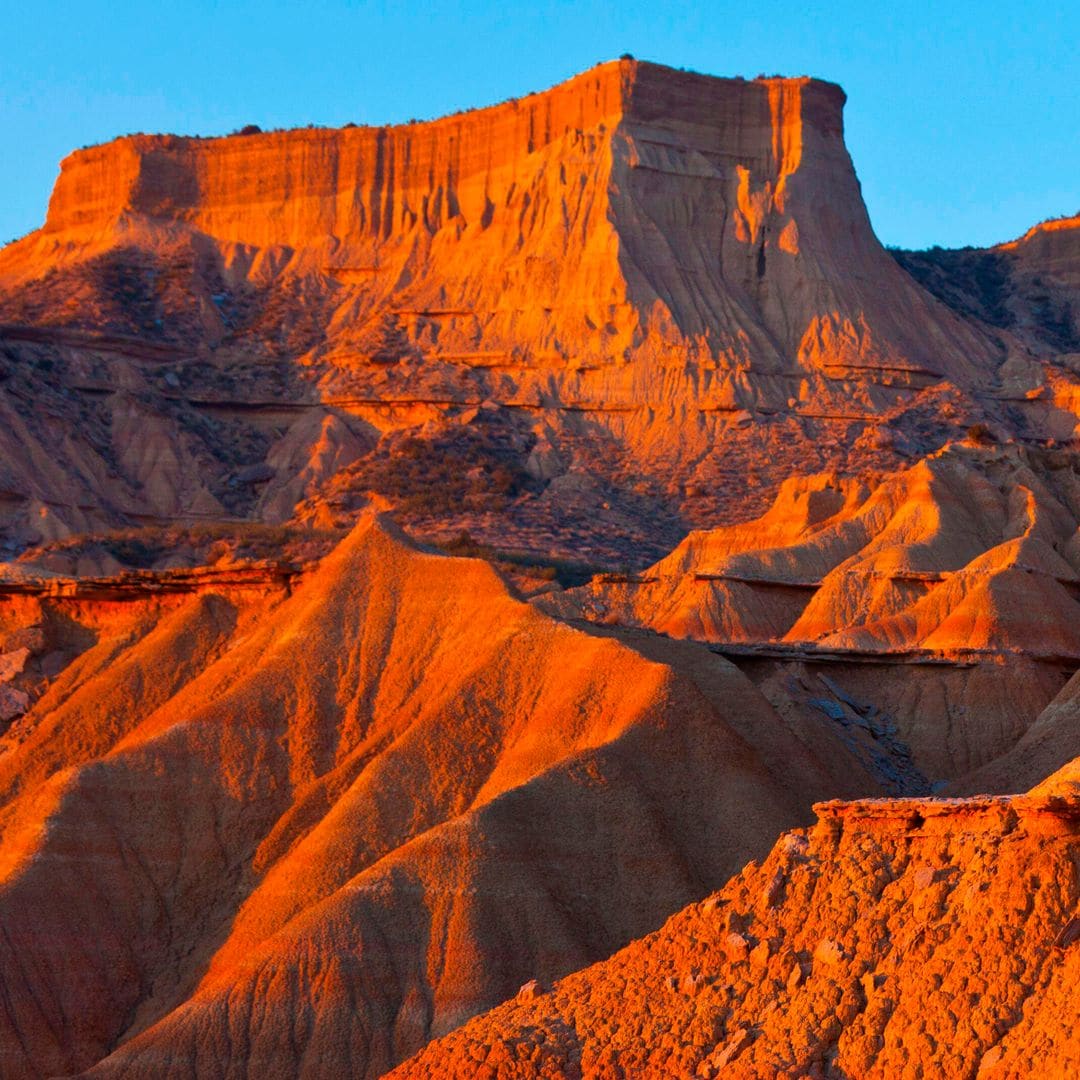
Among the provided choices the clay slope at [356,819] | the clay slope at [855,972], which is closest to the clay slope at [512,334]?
the clay slope at [356,819]

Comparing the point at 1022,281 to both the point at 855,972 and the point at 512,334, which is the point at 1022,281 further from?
the point at 855,972

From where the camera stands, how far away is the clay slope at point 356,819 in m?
35.8

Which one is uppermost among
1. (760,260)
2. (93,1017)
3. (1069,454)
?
(760,260)

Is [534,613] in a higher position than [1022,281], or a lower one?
lower

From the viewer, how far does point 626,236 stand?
112562 millimetres

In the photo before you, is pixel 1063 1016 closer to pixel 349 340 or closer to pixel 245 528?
pixel 245 528

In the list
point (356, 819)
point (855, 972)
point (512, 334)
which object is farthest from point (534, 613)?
point (512, 334)

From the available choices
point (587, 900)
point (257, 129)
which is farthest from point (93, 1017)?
point (257, 129)

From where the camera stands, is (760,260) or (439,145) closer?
(760,260)

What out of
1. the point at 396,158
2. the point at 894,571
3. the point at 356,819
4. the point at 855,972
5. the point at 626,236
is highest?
the point at 396,158

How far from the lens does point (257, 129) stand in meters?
132

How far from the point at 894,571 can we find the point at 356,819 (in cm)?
2590

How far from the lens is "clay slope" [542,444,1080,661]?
57.0 metres

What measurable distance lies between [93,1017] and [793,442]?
69.6 metres
